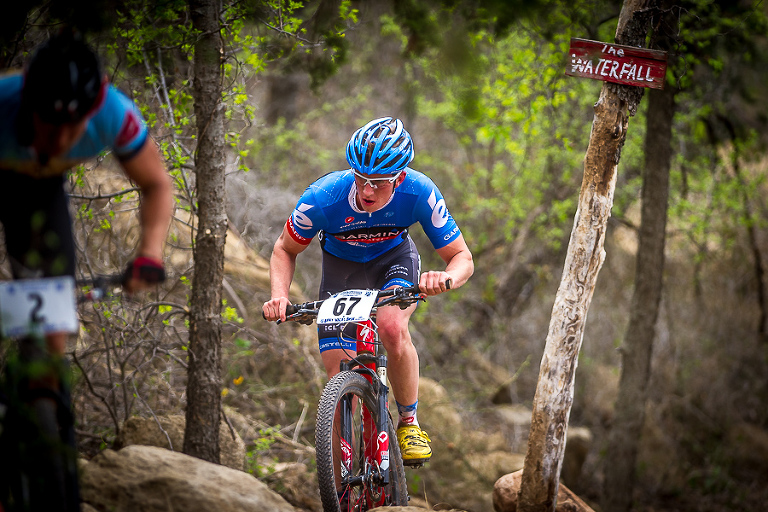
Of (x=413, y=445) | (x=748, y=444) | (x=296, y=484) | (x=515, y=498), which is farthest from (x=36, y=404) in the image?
(x=748, y=444)

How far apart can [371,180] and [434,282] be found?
0.73 meters

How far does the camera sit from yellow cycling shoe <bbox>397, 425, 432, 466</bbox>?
12.1 feet

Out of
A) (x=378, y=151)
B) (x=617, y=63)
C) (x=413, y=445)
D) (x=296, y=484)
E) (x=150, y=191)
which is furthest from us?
(x=296, y=484)

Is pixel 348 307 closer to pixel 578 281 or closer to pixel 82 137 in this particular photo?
pixel 82 137

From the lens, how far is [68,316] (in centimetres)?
224

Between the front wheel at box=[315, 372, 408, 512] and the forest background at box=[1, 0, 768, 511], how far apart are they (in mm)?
1366

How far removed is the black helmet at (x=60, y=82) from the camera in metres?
2.17

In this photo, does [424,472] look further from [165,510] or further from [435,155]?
[435,155]

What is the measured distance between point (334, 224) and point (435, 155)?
850 centimetres

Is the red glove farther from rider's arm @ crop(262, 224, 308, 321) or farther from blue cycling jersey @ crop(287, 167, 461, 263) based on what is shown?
blue cycling jersey @ crop(287, 167, 461, 263)

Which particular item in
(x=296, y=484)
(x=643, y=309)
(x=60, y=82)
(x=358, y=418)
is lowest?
(x=296, y=484)


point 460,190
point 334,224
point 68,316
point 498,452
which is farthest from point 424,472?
point 460,190

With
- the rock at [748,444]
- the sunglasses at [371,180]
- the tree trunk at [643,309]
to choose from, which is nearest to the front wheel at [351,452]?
the sunglasses at [371,180]

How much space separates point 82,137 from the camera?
235 centimetres
